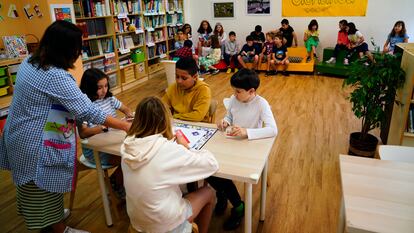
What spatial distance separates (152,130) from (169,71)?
3.95 metres

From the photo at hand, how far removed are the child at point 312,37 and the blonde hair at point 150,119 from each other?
593 centimetres

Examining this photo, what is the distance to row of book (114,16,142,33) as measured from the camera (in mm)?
5531

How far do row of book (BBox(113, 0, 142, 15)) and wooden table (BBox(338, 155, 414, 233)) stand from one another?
4912 millimetres

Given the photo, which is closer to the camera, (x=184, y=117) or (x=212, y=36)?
(x=184, y=117)

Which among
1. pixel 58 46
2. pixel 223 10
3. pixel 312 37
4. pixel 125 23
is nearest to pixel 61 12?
pixel 125 23

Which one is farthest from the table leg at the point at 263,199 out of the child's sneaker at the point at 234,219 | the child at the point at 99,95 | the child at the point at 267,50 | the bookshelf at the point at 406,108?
the child at the point at 267,50

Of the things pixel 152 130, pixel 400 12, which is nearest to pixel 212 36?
pixel 400 12

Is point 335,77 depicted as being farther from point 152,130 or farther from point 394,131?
point 152,130

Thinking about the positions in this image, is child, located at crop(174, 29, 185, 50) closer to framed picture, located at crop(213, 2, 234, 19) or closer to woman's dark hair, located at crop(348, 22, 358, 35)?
framed picture, located at crop(213, 2, 234, 19)

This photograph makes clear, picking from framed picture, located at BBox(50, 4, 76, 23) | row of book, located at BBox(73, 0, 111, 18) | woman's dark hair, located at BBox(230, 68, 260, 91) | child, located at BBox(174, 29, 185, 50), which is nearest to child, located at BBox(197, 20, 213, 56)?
child, located at BBox(174, 29, 185, 50)

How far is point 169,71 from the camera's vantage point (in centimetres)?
525

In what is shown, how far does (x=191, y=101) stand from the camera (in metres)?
2.35

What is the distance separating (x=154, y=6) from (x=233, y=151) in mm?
5561

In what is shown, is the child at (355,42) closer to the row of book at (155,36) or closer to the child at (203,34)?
the child at (203,34)
